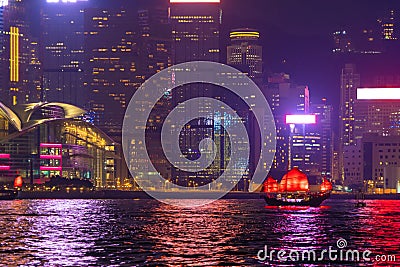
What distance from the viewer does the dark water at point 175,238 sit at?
85938mm

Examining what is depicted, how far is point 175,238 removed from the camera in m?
108

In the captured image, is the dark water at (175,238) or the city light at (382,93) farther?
the city light at (382,93)

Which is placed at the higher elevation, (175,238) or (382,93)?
(382,93)

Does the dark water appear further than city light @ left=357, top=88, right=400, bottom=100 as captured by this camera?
No

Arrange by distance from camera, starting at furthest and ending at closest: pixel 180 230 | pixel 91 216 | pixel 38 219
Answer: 1. pixel 91 216
2. pixel 38 219
3. pixel 180 230

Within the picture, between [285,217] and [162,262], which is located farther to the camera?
[285,217]

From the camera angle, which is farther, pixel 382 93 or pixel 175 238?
pixel 382 93

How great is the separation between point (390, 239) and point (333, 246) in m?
8.97

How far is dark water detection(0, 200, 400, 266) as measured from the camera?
85.9 meters

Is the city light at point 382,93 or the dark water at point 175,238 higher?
the city light at point 382,93

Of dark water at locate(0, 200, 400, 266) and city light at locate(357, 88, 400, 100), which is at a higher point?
city light at locate(357, 88, 400, 100)

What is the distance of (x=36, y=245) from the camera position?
99375 millimetres

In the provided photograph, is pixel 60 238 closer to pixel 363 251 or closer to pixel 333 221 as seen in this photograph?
pixel 363 251

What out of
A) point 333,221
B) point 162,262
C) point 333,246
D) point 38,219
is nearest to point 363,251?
point 333,246
